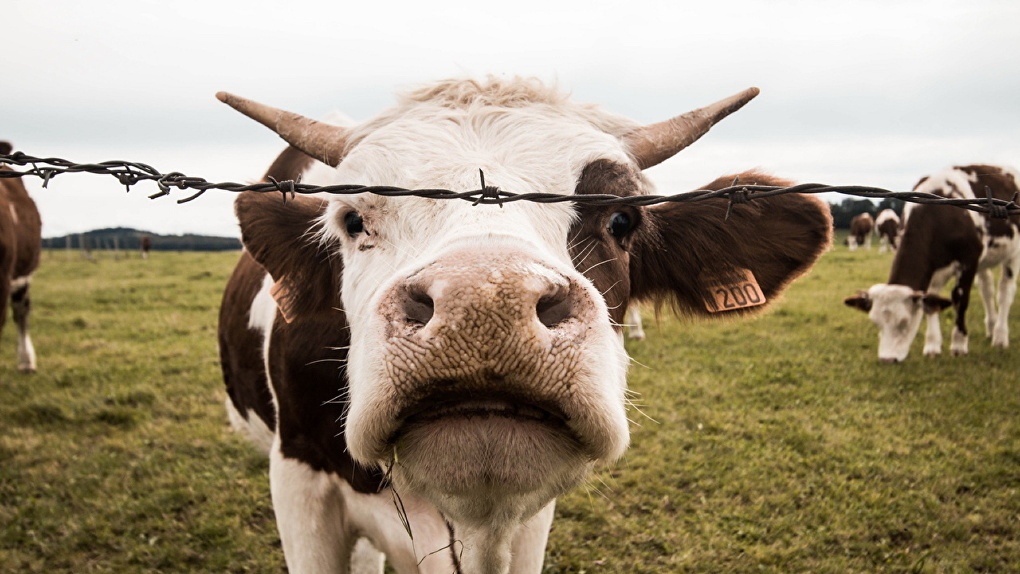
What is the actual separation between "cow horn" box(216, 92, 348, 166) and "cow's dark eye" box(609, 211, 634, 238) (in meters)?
1.03

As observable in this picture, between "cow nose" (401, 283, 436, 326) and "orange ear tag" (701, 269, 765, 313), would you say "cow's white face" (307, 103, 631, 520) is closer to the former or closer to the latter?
"cow nose" (401, 283, 436, 326)

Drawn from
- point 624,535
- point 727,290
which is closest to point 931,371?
point 624,535

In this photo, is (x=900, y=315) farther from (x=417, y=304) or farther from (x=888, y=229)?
(x=888, y=229)

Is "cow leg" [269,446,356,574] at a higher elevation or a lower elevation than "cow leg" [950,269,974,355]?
higher

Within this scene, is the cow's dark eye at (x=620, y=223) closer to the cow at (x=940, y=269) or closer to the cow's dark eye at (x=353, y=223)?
the cow's dark eye at (x=353, y=223)

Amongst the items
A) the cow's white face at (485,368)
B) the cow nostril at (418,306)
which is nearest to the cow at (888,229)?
the cow's white face at (485,368)

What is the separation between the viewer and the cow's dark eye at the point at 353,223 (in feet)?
6.98

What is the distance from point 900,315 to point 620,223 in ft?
24.5

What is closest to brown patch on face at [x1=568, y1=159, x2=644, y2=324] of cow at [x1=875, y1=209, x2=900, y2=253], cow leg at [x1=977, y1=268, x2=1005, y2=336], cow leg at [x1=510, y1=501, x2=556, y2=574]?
cow leg at [x1=510, y1=501, x2=556, y2=574]

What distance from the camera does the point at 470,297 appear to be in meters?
1.37

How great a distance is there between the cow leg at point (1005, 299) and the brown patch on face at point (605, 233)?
29.7 feet

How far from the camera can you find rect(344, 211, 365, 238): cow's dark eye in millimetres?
2127

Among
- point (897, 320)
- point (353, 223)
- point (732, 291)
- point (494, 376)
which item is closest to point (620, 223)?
point (732, 291)

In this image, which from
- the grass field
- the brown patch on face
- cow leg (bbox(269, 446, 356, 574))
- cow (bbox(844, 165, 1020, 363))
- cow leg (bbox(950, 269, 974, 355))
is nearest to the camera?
the brown patch on face
